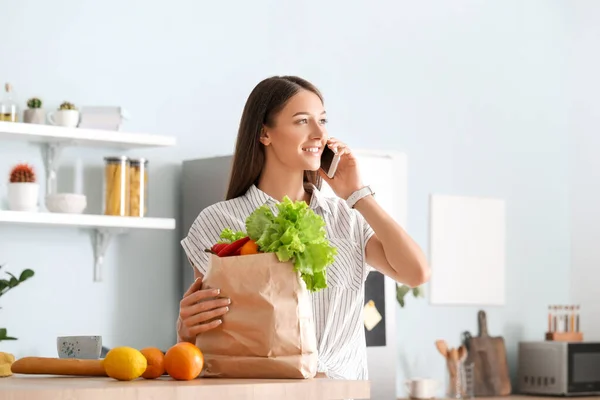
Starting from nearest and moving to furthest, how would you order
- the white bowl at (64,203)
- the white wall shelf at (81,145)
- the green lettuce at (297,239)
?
the green lettuce at (297,239), the white wall shelf at (81,145), the white bowl at (64,203)

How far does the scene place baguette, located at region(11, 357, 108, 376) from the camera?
1.57 meters

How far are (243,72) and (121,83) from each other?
593mm

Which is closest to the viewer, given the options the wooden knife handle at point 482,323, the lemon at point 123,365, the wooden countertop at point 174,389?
the wooden countertop at point 174,389

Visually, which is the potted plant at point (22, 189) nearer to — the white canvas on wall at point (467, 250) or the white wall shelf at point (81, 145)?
the white wall shelf at point (81, 145)

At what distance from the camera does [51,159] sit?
12.2ft

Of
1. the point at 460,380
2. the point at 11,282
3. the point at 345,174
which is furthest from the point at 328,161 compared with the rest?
the point at 460,380

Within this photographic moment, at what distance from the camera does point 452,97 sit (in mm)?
5121

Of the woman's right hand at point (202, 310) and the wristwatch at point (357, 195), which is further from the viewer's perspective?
the wristwatch at point (357, 195)

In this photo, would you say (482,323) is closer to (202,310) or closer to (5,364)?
(202,310)

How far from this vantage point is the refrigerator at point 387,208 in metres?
3.96

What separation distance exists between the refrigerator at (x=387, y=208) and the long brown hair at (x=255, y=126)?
5.63ft

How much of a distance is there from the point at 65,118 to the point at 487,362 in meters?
2.46

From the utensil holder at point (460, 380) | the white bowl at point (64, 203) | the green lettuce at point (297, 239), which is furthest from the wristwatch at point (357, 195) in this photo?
the utensil holder at point (460, 380)

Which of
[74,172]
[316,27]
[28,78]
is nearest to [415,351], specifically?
[316,27]
